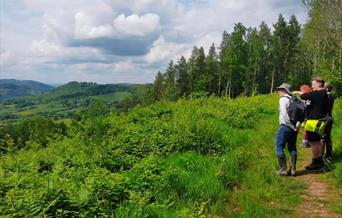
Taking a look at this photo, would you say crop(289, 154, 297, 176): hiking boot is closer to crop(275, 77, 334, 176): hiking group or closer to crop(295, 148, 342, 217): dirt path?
crop(275, 77, 334, 176): hiking group

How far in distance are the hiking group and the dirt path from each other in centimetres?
40

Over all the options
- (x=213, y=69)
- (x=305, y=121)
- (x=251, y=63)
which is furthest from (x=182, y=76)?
(x=305, y=121)

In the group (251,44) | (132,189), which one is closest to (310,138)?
(132,189)

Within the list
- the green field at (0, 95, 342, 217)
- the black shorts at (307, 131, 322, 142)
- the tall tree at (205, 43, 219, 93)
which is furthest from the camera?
the tall tree at (205, 43, 219, 93)

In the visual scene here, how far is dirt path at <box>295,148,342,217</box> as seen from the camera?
6.97 metres

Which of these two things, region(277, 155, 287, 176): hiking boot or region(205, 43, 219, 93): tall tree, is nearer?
region(277, 155, 287, 176): hiking boot

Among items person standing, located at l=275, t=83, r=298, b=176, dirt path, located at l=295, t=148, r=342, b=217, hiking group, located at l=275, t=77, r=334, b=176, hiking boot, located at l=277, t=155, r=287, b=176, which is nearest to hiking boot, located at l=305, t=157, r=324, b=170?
hiking group, located at l=275, t=77, r=334, b=176

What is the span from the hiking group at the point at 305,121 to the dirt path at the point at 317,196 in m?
0.40

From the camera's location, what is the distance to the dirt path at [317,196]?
6.97 m

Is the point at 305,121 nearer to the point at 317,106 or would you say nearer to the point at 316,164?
the point at 317,106

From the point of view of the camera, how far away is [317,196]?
310 inches

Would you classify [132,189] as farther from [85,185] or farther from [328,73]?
[328,73]

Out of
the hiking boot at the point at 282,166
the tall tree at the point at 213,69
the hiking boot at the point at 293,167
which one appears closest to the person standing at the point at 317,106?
the hiking boot at the point at 293,167

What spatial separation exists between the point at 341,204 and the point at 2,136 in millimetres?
8355
